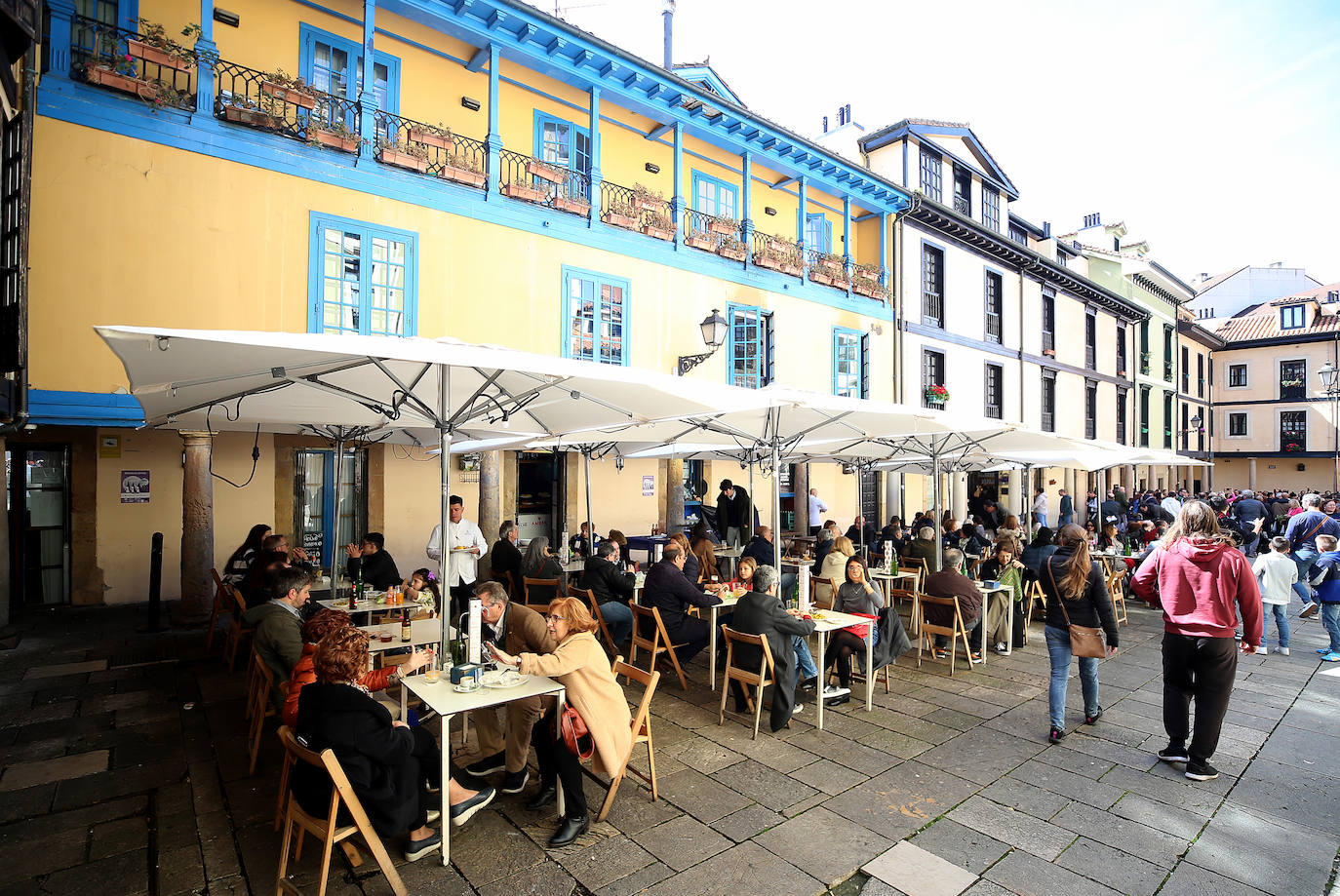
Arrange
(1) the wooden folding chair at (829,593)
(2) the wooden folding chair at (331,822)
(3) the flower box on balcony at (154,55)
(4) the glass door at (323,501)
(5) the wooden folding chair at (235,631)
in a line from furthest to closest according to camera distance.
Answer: (4) the glass door at (323,501)
(3) the flower box on balcony at (154,55)
(1) the wooden folding chair at (829,593)
(5) the wooden folding chair at (235,631)
(2) the wooden folding chair at (331,822)

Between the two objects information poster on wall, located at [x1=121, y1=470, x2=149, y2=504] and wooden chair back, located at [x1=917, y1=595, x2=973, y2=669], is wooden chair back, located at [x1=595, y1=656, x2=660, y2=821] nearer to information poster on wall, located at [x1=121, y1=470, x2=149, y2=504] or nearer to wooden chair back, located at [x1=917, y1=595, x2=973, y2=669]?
wooden chair back, located at [x1=917, y1=595, x2=973, y2=669]

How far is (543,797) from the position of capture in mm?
4105

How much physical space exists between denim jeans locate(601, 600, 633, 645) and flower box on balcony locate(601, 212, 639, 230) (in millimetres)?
7185

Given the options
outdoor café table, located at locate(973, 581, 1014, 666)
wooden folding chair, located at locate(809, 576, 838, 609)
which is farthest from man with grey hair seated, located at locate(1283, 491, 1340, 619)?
wooden folding chair, located at locate(809, 576, 838, 609)

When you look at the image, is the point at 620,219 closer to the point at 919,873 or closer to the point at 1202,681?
the point at 1202,681

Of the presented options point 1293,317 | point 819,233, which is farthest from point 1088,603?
point 1293,317

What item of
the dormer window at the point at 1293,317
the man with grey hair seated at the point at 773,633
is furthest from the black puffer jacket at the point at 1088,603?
the dormer window at the point at 1293,317

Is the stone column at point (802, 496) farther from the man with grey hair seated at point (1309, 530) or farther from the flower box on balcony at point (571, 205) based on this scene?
the man with grey hair seated at point (1309, 530)

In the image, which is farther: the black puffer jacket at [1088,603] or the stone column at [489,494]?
the stone column at [489,494]

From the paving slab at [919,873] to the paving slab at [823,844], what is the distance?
74 millimetres

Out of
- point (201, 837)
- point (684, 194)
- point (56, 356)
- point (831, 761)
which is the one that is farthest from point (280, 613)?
point (684, 194)

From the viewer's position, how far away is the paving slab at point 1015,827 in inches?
147

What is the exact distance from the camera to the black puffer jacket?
16.9 feet

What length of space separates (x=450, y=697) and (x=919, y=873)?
8.61ft
